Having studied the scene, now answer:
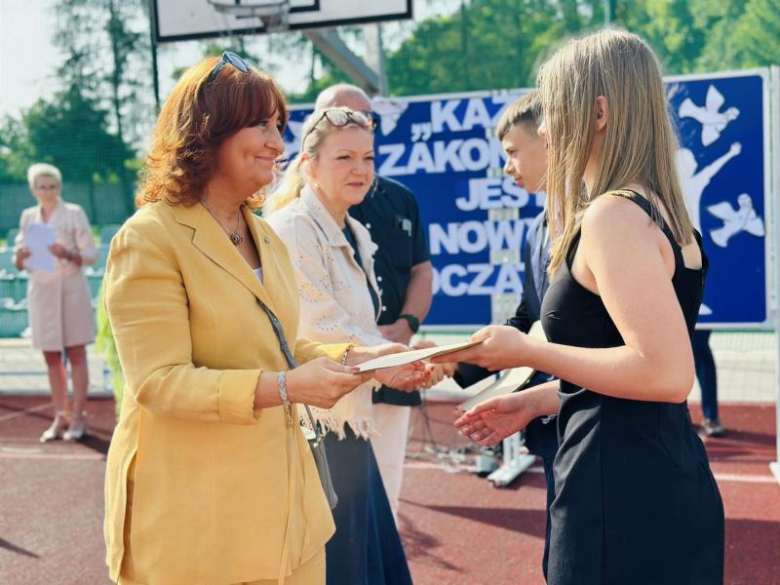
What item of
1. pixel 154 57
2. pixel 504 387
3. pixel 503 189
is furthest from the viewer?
pixel 154 57

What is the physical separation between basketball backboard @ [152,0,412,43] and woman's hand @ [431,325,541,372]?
6.11 meters

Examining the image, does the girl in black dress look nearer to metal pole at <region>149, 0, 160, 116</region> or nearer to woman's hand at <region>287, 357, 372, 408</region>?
woman's hand at <region>287, 357, 372, 408</region>

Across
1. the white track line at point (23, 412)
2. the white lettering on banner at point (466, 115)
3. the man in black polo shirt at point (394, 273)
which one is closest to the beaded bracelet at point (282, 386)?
the man in black polo shirt at point (394, 273)

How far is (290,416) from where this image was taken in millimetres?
2191

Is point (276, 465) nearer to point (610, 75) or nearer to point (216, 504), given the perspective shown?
point (216, 504)

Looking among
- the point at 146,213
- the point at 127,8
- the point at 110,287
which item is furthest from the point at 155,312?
the point at 127,8

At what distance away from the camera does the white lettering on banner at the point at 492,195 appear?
258 inches

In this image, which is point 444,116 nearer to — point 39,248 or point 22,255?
point 39,248

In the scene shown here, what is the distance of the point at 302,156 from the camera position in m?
3.46

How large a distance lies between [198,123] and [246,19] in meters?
6.42

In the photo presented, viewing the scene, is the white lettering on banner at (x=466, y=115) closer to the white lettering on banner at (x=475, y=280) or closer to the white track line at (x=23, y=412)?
the white lettering on banner at (x=475, y=280)

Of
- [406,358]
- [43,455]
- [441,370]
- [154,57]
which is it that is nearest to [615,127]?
[406,358]

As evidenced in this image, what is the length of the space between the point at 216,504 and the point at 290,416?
0.30 m

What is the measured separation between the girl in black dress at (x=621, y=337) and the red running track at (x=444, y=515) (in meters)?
2.42
